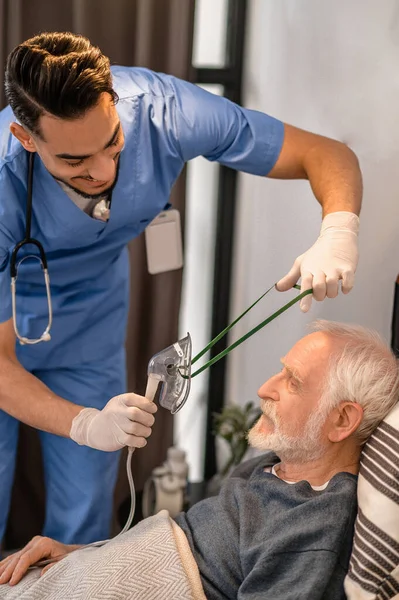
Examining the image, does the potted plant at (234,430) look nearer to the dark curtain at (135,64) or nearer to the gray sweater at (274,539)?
the dark curtain at (135,64)

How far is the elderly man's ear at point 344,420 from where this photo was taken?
1.70 meters

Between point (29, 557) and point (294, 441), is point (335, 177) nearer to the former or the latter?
point (294, 441)

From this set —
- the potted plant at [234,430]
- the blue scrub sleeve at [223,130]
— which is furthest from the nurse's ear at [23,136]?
the potted plant at [234,430]

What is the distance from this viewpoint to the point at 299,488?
1.70 meters

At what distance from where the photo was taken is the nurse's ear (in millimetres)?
1716

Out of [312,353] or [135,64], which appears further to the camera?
[135,64]

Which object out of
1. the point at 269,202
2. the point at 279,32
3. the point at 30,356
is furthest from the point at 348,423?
the point at 279,32

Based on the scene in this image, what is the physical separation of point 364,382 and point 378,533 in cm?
31

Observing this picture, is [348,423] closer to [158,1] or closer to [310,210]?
[310,210]

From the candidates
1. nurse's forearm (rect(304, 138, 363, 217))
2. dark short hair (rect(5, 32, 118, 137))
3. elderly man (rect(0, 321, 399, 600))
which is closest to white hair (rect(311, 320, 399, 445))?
elderly man (rect(0, 321, 399, 600))

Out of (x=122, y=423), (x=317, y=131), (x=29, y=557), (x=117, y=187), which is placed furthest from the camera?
(x=317, y=131)

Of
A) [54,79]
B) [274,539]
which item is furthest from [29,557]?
[54,79]

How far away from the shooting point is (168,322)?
2791 millimetres

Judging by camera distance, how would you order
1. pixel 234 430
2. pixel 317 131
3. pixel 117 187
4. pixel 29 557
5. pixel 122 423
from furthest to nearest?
pixel 234 430 < pixel 317 131 < pixel 117 187 < pixel 29 557 < pixel 122 423
